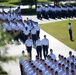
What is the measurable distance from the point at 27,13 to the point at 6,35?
24936 mm

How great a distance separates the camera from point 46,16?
84.6 feet

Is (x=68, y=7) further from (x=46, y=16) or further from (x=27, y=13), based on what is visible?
(x=27, y=13)

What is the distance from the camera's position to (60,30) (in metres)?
20.5

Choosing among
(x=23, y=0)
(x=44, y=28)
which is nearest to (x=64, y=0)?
(x=23, y=0)

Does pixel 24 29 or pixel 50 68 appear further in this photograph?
pixel 24 29

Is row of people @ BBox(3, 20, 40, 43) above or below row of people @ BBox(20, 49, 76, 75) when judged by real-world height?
below

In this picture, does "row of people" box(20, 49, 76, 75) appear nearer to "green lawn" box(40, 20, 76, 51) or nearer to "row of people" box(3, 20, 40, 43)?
"green lawn" box(40, 20, 76, 51)

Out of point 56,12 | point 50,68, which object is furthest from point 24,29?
point 56,12

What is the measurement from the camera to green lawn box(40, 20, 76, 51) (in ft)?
56.3

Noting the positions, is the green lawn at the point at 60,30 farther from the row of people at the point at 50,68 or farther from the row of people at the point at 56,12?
the row of people at the point at 50,68

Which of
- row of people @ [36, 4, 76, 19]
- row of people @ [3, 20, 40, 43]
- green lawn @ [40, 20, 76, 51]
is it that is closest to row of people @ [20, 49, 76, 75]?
green lawn @ [40, 20, 76, 51]

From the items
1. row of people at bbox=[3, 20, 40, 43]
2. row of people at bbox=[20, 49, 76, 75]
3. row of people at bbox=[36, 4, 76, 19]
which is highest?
row of people at bbox=[20, 49, 76, 75]

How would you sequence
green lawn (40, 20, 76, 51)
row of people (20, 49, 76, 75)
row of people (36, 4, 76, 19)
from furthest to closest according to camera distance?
row of people (36, 4, 76, 19) → green lawn (40, 20, 76, 51) → row of people (20, 49, 76, 75)

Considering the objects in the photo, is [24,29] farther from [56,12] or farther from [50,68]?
[56,12]
